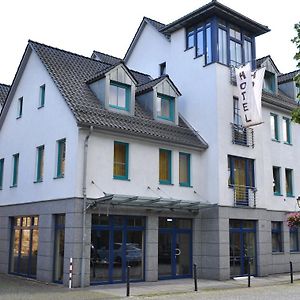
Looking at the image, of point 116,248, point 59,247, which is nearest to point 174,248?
point 116,248

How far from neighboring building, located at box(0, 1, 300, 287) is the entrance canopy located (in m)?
0.07

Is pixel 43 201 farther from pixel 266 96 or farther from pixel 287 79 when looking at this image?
pixel 287 79

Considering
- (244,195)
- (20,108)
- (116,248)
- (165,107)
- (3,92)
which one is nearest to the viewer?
(116,248)

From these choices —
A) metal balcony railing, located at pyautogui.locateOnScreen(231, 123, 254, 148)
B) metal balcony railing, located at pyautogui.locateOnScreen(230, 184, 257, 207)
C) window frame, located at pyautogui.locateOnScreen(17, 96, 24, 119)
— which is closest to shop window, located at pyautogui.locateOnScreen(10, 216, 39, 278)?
window frame, located at pyautogui.locateOnScreen(17, 96, 24, 119)

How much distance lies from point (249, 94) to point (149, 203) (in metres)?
7.22

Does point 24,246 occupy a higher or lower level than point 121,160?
lower

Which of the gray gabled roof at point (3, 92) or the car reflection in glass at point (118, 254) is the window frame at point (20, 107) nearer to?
the gray gabled roof at point (3, 92)

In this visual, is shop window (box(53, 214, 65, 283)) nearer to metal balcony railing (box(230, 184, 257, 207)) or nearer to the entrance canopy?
the entrance canopy

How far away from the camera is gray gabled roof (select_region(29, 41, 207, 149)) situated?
18.8 metres

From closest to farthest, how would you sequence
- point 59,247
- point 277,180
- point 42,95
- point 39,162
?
1. point 59,247
2. point 39,162
3. point 42,95
4. point 277,180

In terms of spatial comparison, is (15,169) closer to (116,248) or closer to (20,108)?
(20,108)

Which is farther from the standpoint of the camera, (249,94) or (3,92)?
(3,92)

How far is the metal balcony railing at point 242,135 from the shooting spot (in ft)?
74.0

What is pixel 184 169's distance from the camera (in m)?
21.8
